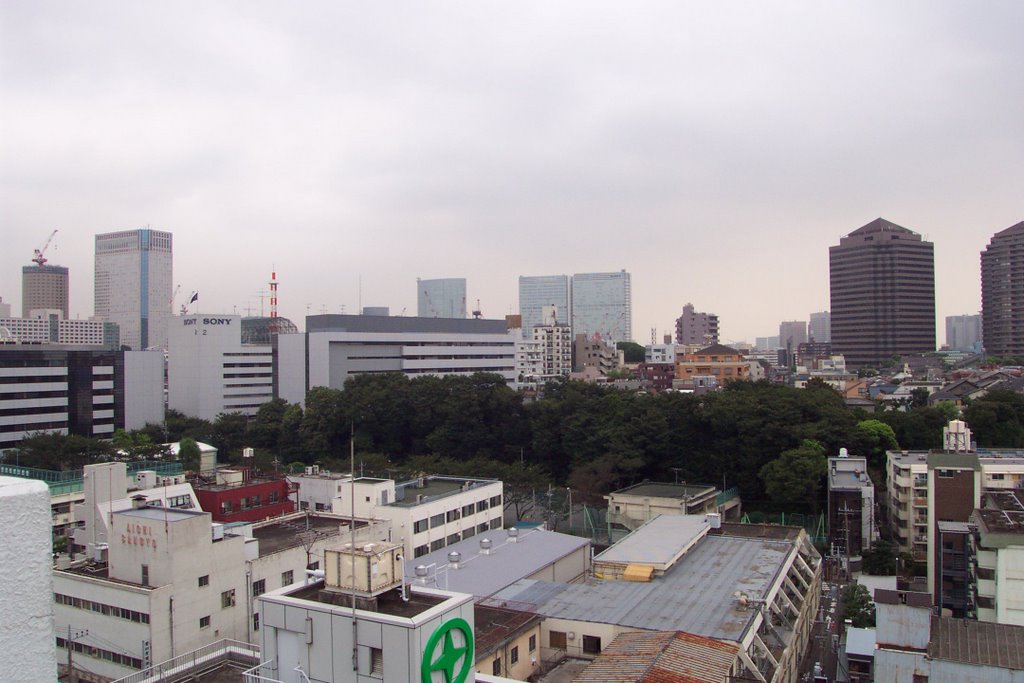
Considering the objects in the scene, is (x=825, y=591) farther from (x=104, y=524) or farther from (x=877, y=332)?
(x=877, y=332)

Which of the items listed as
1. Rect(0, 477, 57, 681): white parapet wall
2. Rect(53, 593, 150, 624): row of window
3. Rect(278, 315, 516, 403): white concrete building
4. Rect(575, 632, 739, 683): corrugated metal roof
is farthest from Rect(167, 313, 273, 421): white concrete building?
Rect(0, 477, 57, 681): white parapet wall

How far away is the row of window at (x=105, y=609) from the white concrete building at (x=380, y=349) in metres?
36.0

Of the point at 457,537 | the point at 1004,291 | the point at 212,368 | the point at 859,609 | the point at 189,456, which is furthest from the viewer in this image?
the point at 1004,291

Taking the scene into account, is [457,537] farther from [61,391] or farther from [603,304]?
[603,304]

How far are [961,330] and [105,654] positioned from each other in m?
186

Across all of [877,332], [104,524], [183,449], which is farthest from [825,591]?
[877,332]

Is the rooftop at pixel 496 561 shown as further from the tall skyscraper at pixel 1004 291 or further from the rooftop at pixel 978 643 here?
the tall skyscraper at pixel 1004 291

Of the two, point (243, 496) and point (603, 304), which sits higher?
point (603, 304)

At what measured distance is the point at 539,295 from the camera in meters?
155

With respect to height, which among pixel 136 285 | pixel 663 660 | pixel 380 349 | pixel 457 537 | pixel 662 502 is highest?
pixel 136 285

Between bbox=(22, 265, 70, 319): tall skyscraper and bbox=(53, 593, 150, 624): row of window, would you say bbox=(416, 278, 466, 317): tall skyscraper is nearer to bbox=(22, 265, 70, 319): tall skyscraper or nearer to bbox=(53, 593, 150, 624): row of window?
bbox=(22, 265, 70, 319): tall skyscraper

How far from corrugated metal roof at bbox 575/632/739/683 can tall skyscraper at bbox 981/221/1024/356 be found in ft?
329

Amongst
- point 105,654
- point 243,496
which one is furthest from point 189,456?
point 105,654

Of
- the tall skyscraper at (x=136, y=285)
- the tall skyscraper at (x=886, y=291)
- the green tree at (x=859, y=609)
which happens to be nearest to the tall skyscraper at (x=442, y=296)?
the tall skyscraper at (x=136, y=285)
